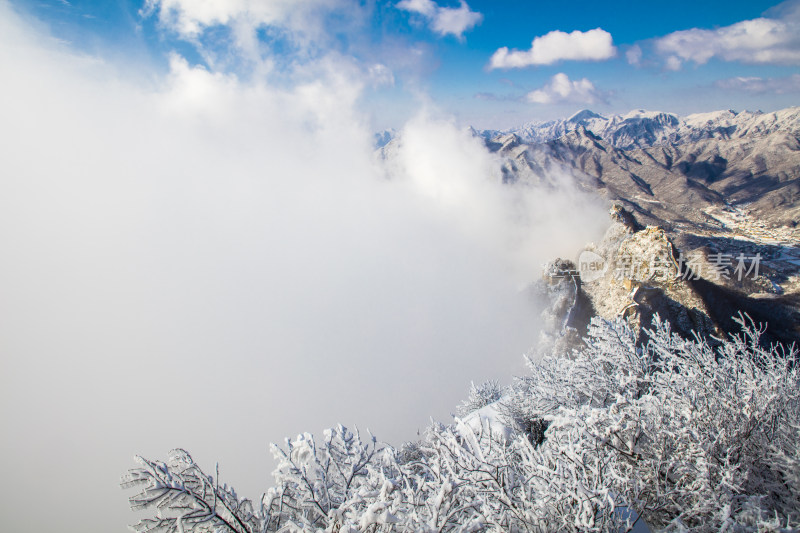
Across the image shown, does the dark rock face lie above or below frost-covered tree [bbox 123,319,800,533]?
below

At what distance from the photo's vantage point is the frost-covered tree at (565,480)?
356 centimetres

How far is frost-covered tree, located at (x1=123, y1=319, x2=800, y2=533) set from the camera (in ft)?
11.7

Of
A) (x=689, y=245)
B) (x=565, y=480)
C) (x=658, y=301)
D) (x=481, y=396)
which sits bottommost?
(x=689, y=245)

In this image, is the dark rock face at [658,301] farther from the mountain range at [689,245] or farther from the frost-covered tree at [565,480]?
the frost-covered tree at [565,480]

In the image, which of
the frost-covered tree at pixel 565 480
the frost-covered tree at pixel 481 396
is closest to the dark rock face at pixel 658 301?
the frost-covered tree at pixel 481 396

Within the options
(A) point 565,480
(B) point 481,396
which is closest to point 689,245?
(B) point 481,396

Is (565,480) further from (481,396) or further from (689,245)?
(689,245)

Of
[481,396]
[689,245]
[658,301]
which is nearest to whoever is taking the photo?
[481,396]

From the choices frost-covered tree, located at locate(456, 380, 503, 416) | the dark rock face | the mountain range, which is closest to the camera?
frost-covered tree, located at locate(456, 380, 503, 416)

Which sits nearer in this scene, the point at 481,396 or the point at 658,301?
the point at 481,396

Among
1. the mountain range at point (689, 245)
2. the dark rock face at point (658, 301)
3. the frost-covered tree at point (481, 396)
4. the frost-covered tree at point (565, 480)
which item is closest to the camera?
the frost-covered tree at point (565, 480)

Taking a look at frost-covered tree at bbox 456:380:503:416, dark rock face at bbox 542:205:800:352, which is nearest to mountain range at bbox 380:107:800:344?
dark rock face at bbox 542:205:800:352

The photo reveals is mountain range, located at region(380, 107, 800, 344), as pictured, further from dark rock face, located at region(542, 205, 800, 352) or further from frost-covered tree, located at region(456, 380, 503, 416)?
frost-covered tree, located at region(456, 380, 503, 416)

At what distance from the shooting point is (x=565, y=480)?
12.5ft
